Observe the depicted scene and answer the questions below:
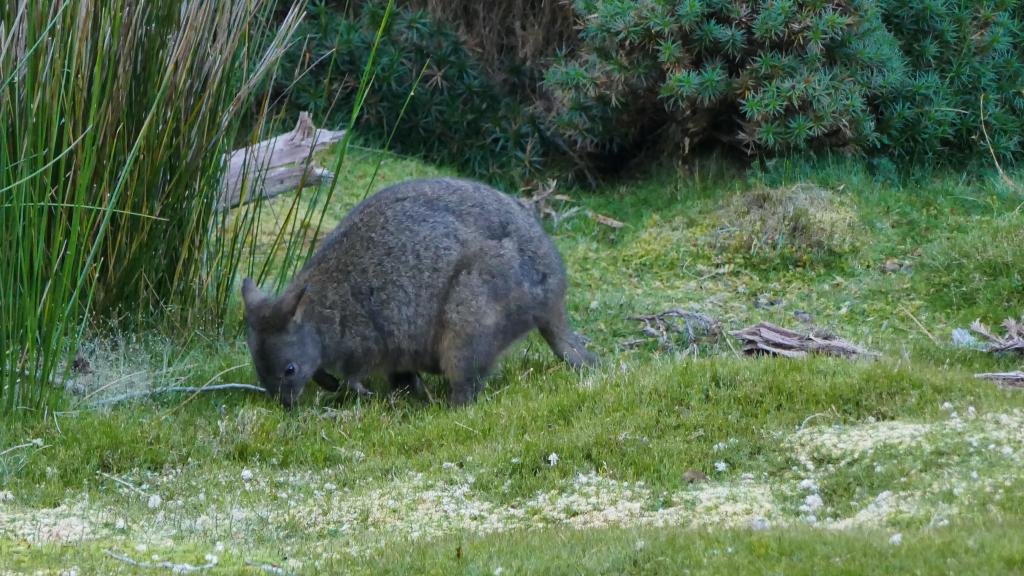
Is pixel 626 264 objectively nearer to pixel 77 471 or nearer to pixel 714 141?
pixel 714 141

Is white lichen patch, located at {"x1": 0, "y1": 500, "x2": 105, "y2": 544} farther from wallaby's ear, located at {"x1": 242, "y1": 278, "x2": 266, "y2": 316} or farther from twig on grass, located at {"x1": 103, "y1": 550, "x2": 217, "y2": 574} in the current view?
wallaby's ear, located at {"x1": 242, "y1": 278, "x2": 266, "y2": 316}

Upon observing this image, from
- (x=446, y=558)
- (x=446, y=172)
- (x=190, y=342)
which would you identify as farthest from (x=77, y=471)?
(x=446, y=172)

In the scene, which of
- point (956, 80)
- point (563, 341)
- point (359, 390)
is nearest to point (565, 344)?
point (563, 341)

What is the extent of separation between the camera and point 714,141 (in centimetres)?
1454

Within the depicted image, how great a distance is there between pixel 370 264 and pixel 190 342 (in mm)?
1775

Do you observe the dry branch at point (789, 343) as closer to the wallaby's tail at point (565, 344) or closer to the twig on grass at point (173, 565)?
the wallaby's tail at point (565, 344)

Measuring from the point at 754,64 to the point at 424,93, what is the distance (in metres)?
4.81

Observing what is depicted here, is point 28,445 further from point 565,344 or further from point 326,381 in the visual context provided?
point 565,344

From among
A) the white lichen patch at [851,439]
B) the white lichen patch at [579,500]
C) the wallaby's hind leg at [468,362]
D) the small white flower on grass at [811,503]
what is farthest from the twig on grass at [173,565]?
the wallaby's hind leg at [468,362]

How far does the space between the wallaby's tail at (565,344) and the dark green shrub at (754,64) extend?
15.5 ft

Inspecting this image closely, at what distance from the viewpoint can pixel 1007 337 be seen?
9.48 m

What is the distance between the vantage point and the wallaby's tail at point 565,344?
923 centimetres

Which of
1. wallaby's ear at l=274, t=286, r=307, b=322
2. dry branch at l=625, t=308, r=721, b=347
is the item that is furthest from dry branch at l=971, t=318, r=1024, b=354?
wallaby's ear at l=274, t=286, r=307, b=322

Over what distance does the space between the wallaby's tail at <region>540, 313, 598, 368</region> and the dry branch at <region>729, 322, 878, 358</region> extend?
1.16 m
